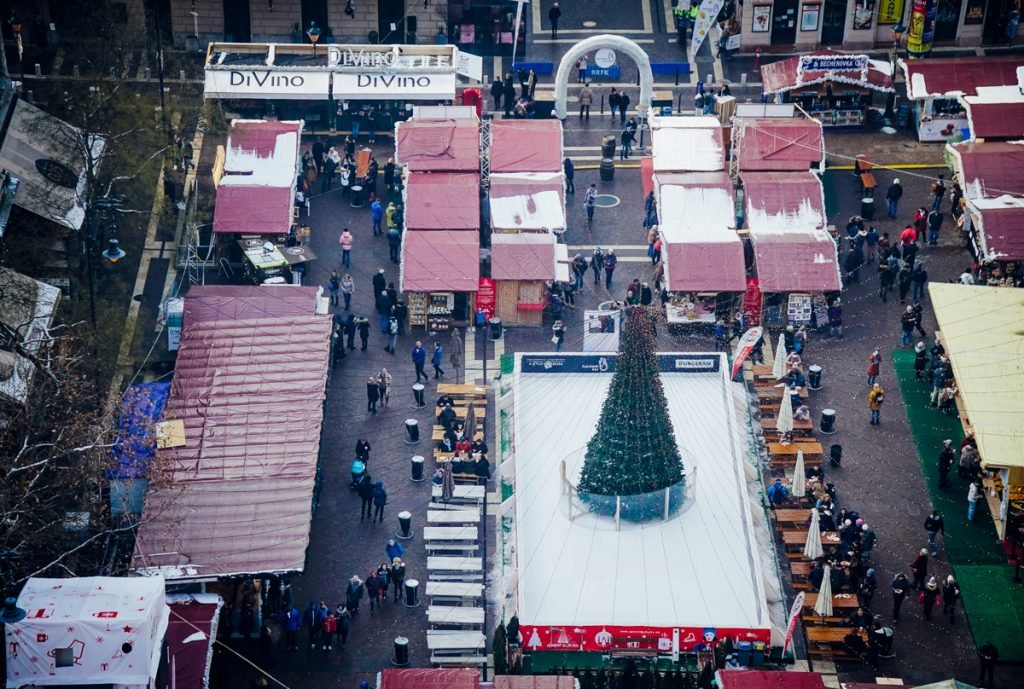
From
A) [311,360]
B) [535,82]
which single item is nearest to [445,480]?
[311,360]

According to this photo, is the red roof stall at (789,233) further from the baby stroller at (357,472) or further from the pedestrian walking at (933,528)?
the baby stroller at (357,472)

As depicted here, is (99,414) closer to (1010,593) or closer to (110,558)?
(110,558)

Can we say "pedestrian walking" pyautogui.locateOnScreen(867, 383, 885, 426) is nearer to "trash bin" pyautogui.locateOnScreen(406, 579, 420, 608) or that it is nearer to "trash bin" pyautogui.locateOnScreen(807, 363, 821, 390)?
"trash bin" pyautogui.locateOnScreen(807, 363, 821, 390)

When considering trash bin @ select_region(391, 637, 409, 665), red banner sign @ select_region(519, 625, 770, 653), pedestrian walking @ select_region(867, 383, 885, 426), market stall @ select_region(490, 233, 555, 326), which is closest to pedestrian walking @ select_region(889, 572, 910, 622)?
red banner sign @ select_region(519, 625, 770, 653)

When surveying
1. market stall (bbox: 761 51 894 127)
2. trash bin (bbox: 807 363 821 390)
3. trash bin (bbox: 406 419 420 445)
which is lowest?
trash bin (bbox: 406 419 420 445)

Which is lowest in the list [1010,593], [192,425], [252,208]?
[1010,593]

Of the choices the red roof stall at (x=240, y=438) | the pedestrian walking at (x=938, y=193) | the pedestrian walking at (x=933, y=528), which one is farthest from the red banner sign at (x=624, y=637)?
the pedestrian walking at (x=938, y=193)
